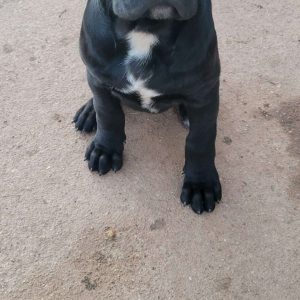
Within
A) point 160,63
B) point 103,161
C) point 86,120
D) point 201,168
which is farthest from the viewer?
point 86,120

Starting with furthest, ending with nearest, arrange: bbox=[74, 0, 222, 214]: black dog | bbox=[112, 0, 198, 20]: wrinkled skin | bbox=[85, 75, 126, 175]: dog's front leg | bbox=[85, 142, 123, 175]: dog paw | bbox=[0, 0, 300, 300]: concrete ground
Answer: bbox=[85, 142, 123, 175]: dog paw
bbox=[85, 75, 126, 175]: dog's front leg
bbox=[0, 0, 300, 300]: concrete ground
bbox=[74, 0, 222, 214]: black dog
bbox=[112, 0, 198, 20]: wrinkled skin

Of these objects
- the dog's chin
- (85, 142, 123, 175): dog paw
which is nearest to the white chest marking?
the dog's chin

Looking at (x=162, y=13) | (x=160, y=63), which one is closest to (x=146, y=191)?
(x=160, y=63)

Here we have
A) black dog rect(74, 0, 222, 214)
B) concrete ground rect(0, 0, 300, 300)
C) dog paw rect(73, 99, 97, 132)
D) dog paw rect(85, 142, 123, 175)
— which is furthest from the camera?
dog paw rect(73, 99, 97, 132)

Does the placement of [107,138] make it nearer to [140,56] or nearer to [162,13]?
[140,56]

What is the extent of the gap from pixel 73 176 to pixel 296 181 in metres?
0.87

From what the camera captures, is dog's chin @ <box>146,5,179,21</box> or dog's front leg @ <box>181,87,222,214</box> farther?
dog's front leg @ <box>181,87,222,214</box>

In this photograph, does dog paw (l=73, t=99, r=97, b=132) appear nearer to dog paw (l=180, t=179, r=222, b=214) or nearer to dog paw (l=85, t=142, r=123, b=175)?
dog paw (l=85, t=142, r=123, b=175)

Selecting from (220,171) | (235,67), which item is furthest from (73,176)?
(235,67)

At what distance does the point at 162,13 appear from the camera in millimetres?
1565

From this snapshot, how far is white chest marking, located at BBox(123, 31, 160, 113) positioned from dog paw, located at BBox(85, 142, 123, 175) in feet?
1.25

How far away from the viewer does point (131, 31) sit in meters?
1.73

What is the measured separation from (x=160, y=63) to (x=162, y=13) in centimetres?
26

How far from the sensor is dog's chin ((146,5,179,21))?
1.54 m
